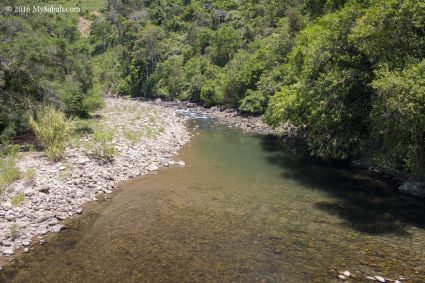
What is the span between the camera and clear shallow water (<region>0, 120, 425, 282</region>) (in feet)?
34.2

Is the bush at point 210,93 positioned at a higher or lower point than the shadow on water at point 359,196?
higher

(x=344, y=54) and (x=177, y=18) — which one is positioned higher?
(x=177, y=18)

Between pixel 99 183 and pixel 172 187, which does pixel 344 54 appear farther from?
pixel 99 183

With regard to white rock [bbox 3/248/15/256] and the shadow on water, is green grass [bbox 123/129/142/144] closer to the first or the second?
the shadow on water

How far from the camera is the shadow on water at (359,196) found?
46.1 ft

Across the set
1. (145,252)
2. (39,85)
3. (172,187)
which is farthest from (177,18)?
(145,252)

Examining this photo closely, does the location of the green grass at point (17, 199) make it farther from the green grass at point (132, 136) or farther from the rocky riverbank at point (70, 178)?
the green grass at point (132, 136)

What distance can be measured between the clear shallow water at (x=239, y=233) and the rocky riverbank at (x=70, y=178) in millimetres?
878

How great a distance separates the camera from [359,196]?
1731 centimetres

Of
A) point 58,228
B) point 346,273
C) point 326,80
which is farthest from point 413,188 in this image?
point 58,228

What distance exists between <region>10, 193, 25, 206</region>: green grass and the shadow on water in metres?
12.3

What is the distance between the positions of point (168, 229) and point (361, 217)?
793 centimetres

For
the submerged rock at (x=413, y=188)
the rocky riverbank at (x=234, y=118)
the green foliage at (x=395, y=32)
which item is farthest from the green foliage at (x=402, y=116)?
the rocky riverbank at (x=234, y=118)

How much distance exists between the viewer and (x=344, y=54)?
19531 millimetres
